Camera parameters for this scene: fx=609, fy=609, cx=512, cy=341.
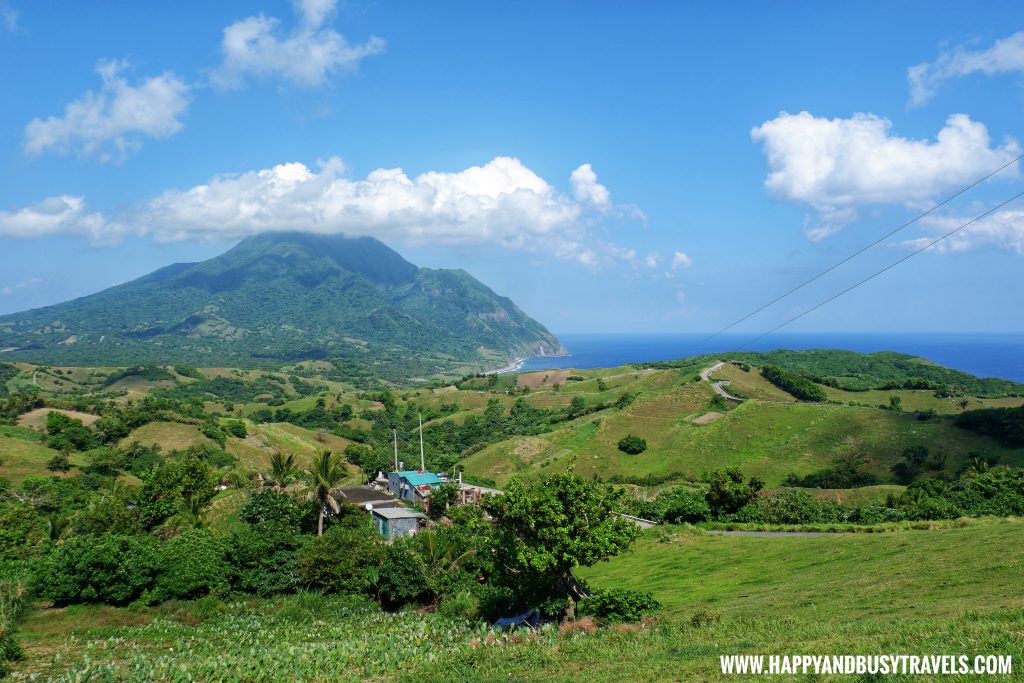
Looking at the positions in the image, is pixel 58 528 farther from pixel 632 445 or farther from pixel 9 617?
pixel 632 445

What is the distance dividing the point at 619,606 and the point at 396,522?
26.3 metres

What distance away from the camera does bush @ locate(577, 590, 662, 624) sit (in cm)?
2275

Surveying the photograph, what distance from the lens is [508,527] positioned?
77.6 feet

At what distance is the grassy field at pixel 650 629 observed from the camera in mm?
14977

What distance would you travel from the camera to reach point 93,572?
2950 cm

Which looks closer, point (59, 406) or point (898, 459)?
point (898, 459)

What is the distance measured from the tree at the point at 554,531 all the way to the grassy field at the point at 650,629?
7.21 ft

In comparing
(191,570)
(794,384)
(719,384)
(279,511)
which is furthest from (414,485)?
(794,384)

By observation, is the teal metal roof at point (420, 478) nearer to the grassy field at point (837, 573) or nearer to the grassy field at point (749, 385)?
the grassy field at point (837, 573)

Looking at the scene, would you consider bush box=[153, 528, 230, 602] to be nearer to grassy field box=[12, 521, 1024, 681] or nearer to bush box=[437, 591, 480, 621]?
grassy field box=[12, 521, 1024, 681]

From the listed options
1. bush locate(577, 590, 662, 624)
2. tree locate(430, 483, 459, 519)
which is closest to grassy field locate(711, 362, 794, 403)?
tree locate(430, 483, 459, 519)

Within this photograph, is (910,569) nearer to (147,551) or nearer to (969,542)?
(969,542)

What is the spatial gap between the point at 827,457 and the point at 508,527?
6052cm

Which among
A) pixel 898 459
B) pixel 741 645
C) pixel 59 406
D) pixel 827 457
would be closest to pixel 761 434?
pixel 827 457
